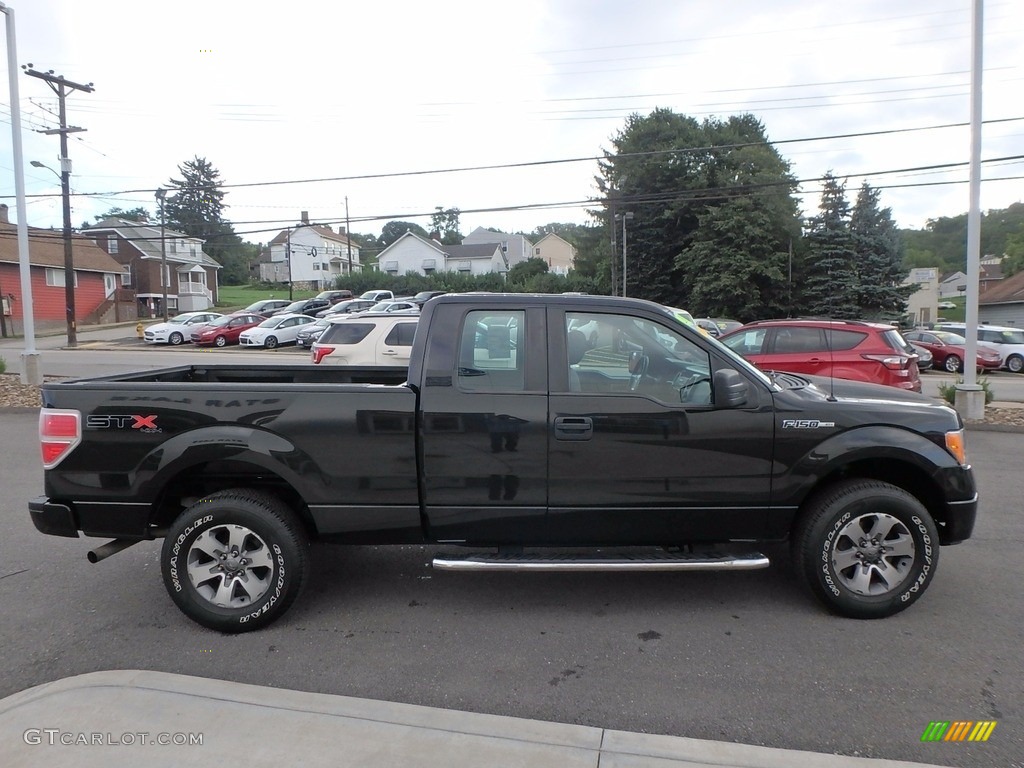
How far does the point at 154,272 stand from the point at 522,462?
62251 millimetres

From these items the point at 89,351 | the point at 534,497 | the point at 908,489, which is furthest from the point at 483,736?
the point at 89,351

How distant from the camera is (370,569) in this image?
203 inches

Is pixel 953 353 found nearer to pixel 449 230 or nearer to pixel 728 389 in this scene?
pixel 728 389

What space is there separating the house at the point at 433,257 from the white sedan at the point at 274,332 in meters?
44.5

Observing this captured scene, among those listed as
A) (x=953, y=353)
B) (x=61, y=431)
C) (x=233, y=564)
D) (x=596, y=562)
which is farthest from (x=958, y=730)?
(x=953, y=353)

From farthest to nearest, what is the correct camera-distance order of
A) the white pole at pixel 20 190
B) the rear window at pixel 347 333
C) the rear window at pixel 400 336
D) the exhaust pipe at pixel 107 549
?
the white pole at pixel 20 190, the rear window at pixel 347 333, the rear window at pixel 400 336, the exhaust pipe at pixel 107 549

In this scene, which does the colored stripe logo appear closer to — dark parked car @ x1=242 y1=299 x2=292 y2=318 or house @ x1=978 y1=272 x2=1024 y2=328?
dark parked car @ x1=242 y1=299 x2=292 y2=318

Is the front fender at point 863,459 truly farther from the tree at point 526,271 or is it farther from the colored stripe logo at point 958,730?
the tree at point 526,271

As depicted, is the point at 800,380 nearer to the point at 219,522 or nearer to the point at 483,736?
the point at 483,736

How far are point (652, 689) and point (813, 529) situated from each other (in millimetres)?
1416

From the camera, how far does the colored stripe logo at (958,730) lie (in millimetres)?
3040

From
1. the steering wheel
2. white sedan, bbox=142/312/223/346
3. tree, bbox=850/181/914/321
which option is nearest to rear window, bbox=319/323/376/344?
the steering wheel

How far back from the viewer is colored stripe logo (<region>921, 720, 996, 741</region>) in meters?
3.04

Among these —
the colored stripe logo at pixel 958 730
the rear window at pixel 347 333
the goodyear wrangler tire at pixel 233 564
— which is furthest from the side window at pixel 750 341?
the goodyear wrangler tire at pixel 233 564
